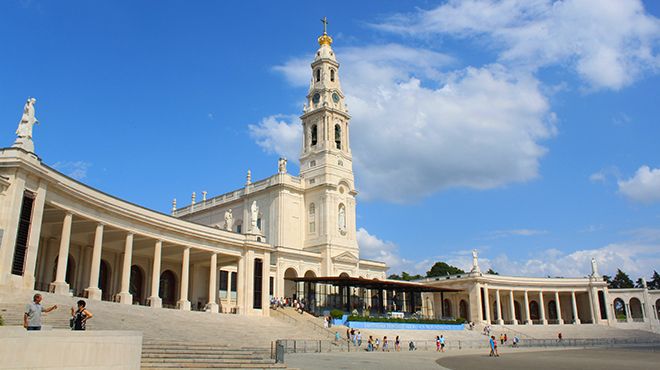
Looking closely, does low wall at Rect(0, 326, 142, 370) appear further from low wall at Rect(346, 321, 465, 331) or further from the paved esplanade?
low wall at Rect(346, 321, 465, 331)

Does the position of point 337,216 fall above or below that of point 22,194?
above

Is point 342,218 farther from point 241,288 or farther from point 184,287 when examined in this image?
point 184,287

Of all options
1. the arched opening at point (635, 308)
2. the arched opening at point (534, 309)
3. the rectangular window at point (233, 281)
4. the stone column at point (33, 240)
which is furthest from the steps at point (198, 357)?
the arched opening at point (635, 308)

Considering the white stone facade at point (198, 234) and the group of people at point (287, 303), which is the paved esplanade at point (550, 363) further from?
the group of people at point (287, 303)

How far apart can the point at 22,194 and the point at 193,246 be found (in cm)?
1724

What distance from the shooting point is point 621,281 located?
4749 inches

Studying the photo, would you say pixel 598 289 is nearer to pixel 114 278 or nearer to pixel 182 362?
pixel 114 278

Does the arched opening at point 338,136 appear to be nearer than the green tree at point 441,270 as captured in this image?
Yes

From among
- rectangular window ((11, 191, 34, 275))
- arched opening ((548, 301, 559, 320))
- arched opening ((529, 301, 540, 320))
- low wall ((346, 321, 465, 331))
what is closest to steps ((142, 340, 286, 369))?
rectangular window ((11, 191, 34, 275))

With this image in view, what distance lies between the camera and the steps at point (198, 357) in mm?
19766

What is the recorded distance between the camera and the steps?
1977 cm

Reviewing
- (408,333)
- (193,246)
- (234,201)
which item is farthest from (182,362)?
(234,201)

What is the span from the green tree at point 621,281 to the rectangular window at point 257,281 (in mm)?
99412

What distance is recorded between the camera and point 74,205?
3297cm
